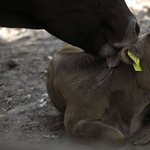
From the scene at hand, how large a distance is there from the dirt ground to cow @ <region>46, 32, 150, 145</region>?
0.53 feet

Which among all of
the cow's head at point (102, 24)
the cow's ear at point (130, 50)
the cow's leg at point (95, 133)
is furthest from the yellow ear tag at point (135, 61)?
the cow's leg at point (95, 133)

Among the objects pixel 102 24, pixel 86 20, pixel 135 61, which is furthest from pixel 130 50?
pixel 86 20

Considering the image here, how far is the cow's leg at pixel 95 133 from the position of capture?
Answer: 96.7 inches

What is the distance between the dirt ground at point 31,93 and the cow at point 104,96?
161mm

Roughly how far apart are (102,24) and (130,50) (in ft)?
1.18

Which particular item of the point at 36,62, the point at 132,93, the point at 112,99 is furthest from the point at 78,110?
the point at 36,62

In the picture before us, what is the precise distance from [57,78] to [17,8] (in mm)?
779

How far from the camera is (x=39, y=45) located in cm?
555

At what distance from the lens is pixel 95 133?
8.20ft

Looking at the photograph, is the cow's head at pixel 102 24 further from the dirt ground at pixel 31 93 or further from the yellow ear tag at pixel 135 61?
the dirt ground at pixel 31 93

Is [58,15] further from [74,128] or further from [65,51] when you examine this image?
[74,128]

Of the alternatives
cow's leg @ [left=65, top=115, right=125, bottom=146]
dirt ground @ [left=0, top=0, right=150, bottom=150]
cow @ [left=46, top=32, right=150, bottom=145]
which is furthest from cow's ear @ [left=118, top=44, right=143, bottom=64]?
dirt ground @ [left=0, top=0, right=150, bottom=150]

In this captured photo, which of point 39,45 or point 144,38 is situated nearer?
point 144,38

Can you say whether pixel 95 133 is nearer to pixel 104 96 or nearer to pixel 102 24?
pixel 104 96
